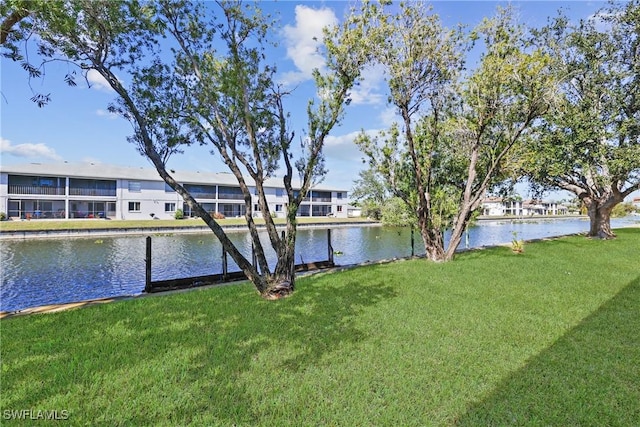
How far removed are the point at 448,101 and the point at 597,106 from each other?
9.22m

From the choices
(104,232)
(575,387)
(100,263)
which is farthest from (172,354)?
(104,232)

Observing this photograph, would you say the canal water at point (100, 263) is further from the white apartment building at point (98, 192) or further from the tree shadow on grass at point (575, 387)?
the white apartment building at point (98, 192)

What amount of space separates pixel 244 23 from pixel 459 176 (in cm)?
949

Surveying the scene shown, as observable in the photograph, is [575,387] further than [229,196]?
No

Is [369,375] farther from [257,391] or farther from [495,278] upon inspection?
[495,278]

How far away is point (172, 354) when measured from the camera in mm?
3863

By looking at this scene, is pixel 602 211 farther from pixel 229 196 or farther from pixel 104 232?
pixel 229 196

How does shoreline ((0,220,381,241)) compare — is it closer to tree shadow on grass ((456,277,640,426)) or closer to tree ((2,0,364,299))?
tree ((2,0,364,299))

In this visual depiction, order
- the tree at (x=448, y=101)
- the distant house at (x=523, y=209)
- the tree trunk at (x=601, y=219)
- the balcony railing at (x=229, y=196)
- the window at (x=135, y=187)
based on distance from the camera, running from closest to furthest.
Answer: the tree at (x=448, y=101) < the tree trunk at (x=601, y=219) < the window at (x=135, y=187) < the balcony railing at (x=229, y=196) < the distant house at (x=523, y=209)

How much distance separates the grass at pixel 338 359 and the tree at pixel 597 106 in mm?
9658

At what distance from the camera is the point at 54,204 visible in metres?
32.5

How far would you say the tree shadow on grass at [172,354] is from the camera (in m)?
2.89

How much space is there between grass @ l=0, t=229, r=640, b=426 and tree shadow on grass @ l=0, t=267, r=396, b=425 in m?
0.02

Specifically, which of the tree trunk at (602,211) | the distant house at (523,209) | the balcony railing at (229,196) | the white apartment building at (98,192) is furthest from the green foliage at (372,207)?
the distant house at (523,209)
